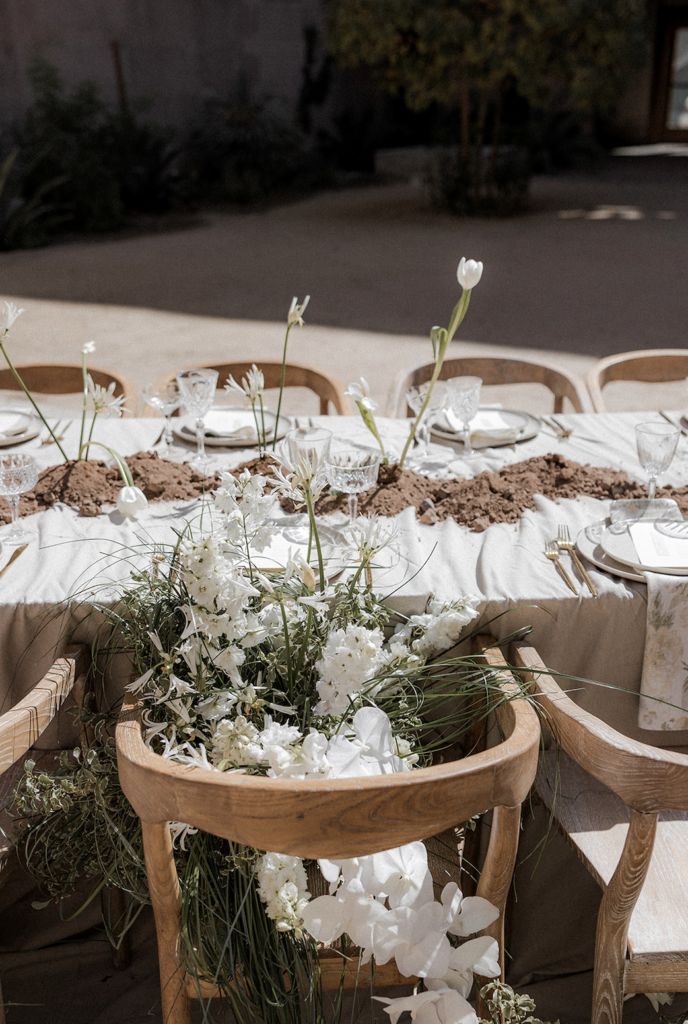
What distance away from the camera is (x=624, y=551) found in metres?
1.50

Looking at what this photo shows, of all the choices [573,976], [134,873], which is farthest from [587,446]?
[134,873]

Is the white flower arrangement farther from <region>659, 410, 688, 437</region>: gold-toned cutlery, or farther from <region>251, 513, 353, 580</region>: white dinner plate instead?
<region>659, 410, 688, 437</region>: gold-toned cutlery

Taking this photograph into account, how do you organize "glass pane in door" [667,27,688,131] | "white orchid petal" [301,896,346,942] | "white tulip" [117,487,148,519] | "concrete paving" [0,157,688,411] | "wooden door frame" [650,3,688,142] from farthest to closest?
"glass pane in door" [667,27,688,131] < "wooden door frame" [650,3,688,142] < "concrete paving" [0,157,688,411] < "white tulip" [117,487,148,519] < "white orchid petal" [301,896,346,942]

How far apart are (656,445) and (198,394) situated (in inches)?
36.3

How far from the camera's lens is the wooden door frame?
14969mm

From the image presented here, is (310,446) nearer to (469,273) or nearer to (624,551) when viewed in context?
(469,273)

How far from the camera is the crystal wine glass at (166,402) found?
1.99 meters

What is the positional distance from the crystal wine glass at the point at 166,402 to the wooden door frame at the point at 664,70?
51.8 ft

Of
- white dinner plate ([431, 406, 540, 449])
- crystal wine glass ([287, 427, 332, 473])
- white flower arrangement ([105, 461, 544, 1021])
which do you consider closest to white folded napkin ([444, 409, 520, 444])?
white dinner plate ([431, 406, 540, 449])

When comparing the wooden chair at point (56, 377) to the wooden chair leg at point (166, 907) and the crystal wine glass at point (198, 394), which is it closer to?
the crystal wine glass at point (198, 394)

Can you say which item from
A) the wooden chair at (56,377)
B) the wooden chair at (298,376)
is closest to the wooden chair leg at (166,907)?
the wooden chair at (298,376)

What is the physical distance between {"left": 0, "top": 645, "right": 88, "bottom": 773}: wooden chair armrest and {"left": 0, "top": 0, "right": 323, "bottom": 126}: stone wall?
10.3 meters

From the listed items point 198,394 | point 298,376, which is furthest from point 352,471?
point 298,376

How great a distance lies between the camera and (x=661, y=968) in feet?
3.97
